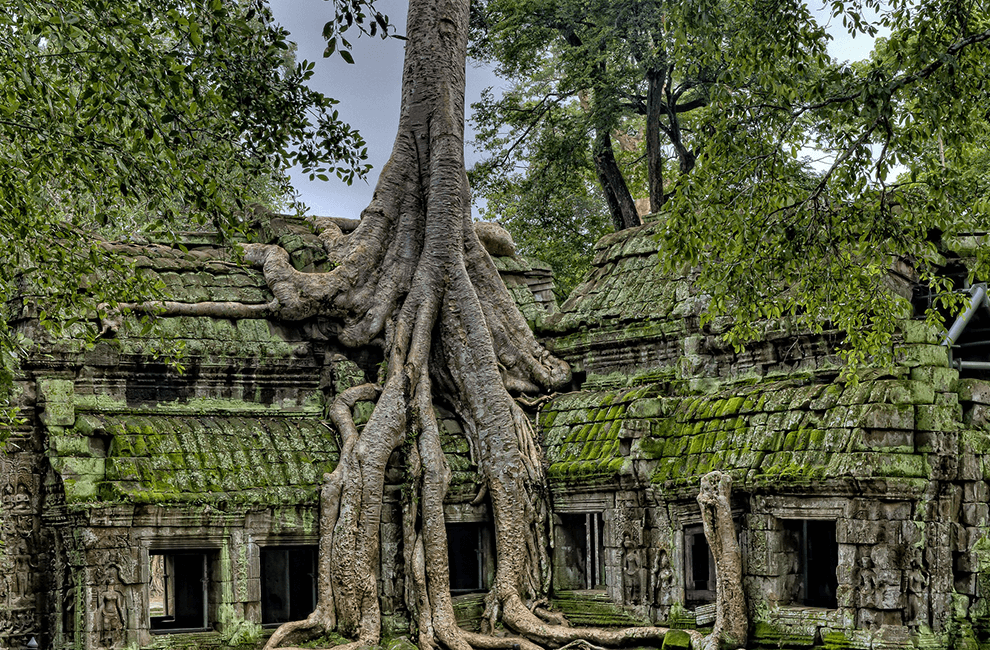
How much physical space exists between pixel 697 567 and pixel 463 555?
3027 mm

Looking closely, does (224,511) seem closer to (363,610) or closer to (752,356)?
(363,610)

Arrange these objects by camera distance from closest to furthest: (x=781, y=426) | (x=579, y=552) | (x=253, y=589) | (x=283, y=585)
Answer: (x=781, y=426) → (x=253, y=589) → (x=579, y=552) → (x=283, y=585)

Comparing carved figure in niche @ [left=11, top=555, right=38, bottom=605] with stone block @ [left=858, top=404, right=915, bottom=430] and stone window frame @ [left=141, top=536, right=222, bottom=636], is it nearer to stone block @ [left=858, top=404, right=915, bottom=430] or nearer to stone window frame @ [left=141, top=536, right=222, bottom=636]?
stone window frame @ [left=141, top=536, right=222, bottom=636]

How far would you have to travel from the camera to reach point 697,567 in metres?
14.2

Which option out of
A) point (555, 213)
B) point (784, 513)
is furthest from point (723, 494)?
point (555, 213)

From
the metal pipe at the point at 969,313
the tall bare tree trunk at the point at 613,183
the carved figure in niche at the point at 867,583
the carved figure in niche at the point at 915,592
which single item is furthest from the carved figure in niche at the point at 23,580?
the tall bare tree trunk at the point at 613,183

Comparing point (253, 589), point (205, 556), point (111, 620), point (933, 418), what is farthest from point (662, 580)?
point (111, 620)

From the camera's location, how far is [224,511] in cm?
1375

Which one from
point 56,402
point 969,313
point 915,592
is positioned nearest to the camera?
point 915,592

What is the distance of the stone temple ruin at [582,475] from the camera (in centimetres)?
1178

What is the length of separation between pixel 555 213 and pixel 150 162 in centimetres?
1592

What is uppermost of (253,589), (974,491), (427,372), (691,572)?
(427,372)

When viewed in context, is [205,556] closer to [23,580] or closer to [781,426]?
[23,580]

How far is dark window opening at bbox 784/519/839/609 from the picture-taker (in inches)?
500
